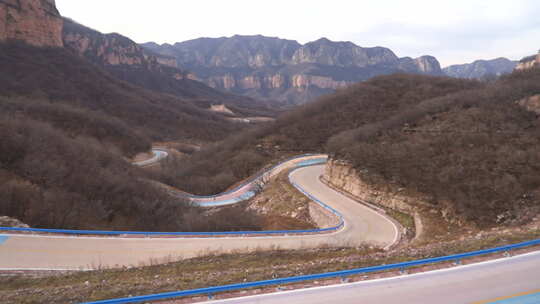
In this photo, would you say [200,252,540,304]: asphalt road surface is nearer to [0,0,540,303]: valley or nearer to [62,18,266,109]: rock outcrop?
[0,0,540,303]: valley

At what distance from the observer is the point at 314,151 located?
140 feet

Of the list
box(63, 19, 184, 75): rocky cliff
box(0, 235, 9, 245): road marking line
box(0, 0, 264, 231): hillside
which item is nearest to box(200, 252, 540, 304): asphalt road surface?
box(0, 235, 9, 245): road marking line

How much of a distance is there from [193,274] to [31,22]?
341 ft

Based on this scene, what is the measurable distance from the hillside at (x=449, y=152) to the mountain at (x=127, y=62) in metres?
88.4

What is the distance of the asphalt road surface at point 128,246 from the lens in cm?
968

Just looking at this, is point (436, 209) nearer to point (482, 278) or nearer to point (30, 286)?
point (482, 278)

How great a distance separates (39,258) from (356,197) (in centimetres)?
1852

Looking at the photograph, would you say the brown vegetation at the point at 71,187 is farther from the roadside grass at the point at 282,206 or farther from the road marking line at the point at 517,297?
the road marking line at the point at 517,297

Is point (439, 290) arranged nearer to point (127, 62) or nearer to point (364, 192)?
point (364, 192)

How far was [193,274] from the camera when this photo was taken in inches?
311

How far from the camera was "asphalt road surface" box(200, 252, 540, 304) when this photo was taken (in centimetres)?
584

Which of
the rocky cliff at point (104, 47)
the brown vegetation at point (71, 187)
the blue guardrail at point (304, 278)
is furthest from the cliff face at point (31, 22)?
the blue guardrail at point (304, 278)

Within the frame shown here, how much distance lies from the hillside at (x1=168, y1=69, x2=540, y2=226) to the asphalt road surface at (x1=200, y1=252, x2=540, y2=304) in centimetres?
790

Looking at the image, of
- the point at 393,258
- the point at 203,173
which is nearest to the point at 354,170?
the point at 393,258
